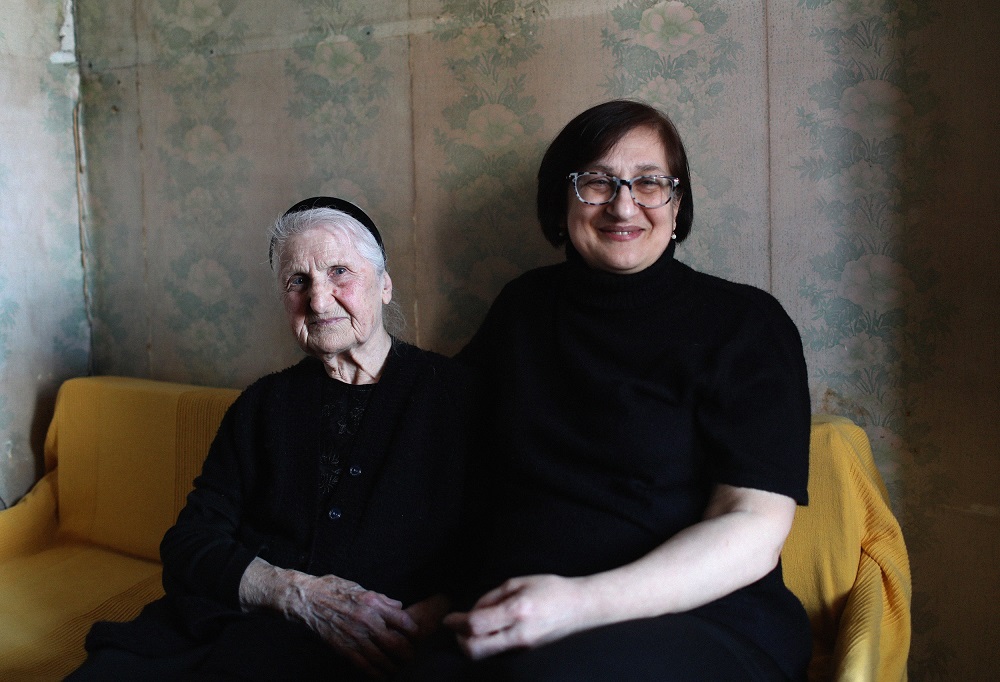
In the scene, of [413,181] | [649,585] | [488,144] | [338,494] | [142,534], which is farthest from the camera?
[142,534]

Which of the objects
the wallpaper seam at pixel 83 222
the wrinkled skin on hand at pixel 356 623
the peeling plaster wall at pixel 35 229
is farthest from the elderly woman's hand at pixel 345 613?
the wallpaper seam at pixel 83 222

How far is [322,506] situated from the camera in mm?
1488

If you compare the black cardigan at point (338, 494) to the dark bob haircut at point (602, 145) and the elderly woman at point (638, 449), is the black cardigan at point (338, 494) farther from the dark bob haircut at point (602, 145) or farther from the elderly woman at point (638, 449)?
the dark bob haircut at point (602, 145)

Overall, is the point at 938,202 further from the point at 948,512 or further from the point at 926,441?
the point at 948,512

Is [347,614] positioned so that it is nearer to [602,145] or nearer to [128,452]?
[602,145]

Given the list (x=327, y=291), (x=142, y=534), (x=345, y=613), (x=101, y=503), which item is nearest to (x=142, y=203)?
(x=101, y=503)

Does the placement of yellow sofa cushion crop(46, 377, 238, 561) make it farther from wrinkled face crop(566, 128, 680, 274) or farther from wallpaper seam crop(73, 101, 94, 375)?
wrinkled face crop(566, 128, 680, 274)

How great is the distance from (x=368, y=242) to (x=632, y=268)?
1.87 ft

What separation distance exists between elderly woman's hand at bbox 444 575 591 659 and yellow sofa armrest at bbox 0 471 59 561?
6.21 ft

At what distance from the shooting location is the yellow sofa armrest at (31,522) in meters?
2.32

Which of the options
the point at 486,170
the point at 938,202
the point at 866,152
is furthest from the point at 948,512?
the point at 486,170

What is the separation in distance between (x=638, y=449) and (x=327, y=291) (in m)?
0.69

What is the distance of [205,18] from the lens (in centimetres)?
237

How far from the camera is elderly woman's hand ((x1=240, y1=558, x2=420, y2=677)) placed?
1.36m
